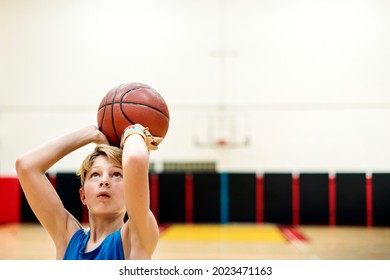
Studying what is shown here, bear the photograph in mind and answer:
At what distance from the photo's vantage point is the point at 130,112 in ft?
4.51

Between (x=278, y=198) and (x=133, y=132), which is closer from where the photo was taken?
(x=133, y=132)

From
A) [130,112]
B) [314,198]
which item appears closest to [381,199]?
[314,198]

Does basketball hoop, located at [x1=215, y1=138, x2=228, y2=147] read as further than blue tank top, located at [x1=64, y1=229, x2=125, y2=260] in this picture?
Yes

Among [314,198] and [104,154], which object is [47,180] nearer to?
[104,154]

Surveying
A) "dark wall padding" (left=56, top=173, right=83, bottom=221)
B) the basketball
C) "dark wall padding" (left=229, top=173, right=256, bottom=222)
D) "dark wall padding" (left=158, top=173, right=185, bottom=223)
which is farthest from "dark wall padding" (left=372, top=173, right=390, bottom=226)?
the basketball

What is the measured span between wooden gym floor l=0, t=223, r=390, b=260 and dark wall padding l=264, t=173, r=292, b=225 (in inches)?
6.2

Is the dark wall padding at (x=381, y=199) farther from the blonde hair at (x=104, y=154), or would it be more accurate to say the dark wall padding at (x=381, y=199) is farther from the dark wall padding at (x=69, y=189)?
the blonde hair at (x=104, y=154)

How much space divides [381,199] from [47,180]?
4.53m

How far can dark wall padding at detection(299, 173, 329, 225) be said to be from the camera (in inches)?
215

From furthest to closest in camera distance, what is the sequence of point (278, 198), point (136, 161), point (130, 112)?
1. point (278, 198)
2. point (130, 112)
3. point (136, 161)

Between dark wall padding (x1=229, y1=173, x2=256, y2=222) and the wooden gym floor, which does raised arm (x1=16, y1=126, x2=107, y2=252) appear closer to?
the wooden gym floor

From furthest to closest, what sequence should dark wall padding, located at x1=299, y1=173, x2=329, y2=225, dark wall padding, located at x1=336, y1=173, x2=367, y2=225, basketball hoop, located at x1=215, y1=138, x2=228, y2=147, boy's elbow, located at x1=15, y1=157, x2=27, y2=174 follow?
basketball hoop, located at x1=215, y1=138, x2=228, y2=147
dark wall padding, located at x1=299, y1=173, x2=329, y2=225
dark wall padding, located at x1=336, y1=173, x2=367, y2=225
boy's elbow, located at x1=15, y1=157, x2=27, y2=174

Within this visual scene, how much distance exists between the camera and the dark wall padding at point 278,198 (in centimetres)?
559
